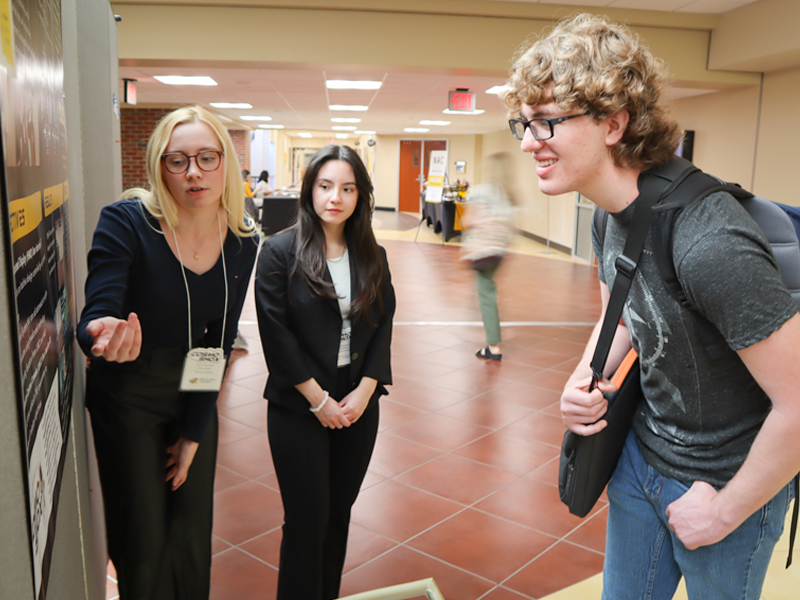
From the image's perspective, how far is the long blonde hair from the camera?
1.67m

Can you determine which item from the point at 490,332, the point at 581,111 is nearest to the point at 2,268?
the point at 581,111

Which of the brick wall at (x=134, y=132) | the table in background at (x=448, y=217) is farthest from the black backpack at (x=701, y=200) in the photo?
the brick wall at (x=134, y=132)

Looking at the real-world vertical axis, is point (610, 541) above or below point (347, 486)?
above

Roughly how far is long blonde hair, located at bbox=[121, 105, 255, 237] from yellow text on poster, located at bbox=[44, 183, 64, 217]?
40cm

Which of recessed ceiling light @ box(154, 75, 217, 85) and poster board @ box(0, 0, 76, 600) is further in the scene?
recessed ceiling light @ box(154, 75, 217, 85)

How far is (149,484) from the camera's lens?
5.55 ft

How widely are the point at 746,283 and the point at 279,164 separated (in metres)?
31.7

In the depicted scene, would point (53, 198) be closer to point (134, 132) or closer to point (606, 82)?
point (606, 82)

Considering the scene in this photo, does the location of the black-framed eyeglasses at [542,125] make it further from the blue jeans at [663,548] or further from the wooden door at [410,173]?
the wooden door at [410,173]

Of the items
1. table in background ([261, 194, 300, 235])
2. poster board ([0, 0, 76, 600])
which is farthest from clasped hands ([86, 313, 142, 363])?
table in background ([261, 194, 300, 235])

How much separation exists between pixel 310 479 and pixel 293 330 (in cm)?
45

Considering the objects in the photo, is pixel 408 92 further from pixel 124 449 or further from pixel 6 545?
pixel 6 545

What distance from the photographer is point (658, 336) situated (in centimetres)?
110

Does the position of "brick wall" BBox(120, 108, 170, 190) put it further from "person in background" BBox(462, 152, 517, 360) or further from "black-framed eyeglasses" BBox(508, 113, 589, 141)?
"black-framed eyeglasses" BBox(508, 113, 589, 141)
